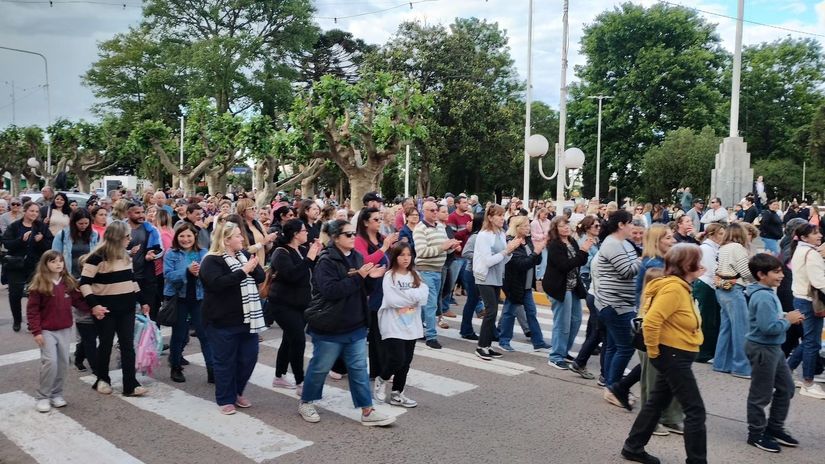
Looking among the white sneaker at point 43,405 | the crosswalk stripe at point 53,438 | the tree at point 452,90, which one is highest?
the tree at point 452,90

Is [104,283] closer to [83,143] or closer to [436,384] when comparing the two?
[436,384]

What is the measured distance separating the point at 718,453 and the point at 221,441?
3857 millimetres

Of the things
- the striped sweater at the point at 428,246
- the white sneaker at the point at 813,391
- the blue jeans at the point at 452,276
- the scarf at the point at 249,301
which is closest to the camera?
the scarf at the point at 249,301

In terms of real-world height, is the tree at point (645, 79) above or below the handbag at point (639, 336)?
above

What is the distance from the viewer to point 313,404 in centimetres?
598

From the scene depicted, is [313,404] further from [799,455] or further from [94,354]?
[799,455]

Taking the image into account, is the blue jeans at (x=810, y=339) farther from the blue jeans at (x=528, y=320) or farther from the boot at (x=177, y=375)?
the boot at (x=177, y=375)

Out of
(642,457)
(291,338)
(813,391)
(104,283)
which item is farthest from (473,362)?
(104,283)

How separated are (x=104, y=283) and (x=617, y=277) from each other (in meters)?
4.79

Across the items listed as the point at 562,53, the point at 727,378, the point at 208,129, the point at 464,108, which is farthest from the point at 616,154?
the point at 727,378

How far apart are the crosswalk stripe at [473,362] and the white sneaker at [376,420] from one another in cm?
215

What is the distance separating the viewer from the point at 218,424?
18.7 ft

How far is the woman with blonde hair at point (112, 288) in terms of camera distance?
618 centimetres

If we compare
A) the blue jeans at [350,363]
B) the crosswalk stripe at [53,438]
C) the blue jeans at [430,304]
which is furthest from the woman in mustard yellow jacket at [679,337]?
the blue jeans at [430,304]
